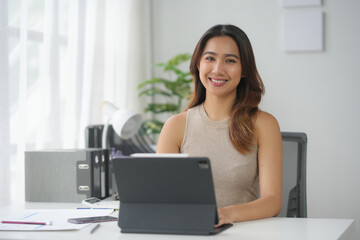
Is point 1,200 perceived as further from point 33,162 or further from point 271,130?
point 271,130

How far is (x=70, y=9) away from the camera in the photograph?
3383mm

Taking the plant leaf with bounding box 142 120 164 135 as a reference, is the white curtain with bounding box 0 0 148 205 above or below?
above

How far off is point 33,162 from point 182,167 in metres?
1.17

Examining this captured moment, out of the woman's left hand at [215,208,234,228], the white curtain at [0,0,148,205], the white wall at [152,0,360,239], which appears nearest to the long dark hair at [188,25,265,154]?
the woman's left hand at [215,208,234,228]

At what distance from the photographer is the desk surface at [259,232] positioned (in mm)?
1478

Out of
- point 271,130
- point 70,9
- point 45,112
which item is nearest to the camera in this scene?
point 271,130

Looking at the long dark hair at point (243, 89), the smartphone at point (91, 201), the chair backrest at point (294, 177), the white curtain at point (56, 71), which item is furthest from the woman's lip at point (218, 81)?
the white curtain at point (56, 71)

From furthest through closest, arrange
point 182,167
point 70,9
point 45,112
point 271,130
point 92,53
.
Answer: point 92,53, point 70,9, point 45,112, point 271,130, point 182,167

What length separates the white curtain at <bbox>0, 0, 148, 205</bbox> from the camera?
2775 millimetres

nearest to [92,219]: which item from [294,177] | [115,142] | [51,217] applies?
A: [51,217]

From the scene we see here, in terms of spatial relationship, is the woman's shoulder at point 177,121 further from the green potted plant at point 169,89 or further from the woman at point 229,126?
the green potted plant at point 169,89

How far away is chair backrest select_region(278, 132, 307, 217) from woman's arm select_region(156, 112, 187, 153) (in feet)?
1.58

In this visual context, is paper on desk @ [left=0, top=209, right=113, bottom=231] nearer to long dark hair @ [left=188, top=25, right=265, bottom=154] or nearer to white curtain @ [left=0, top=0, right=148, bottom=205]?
long dark hair @ [left=188, top=25, right=265, bottom=154]

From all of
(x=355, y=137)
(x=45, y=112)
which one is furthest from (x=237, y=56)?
(x=355, y=137)
